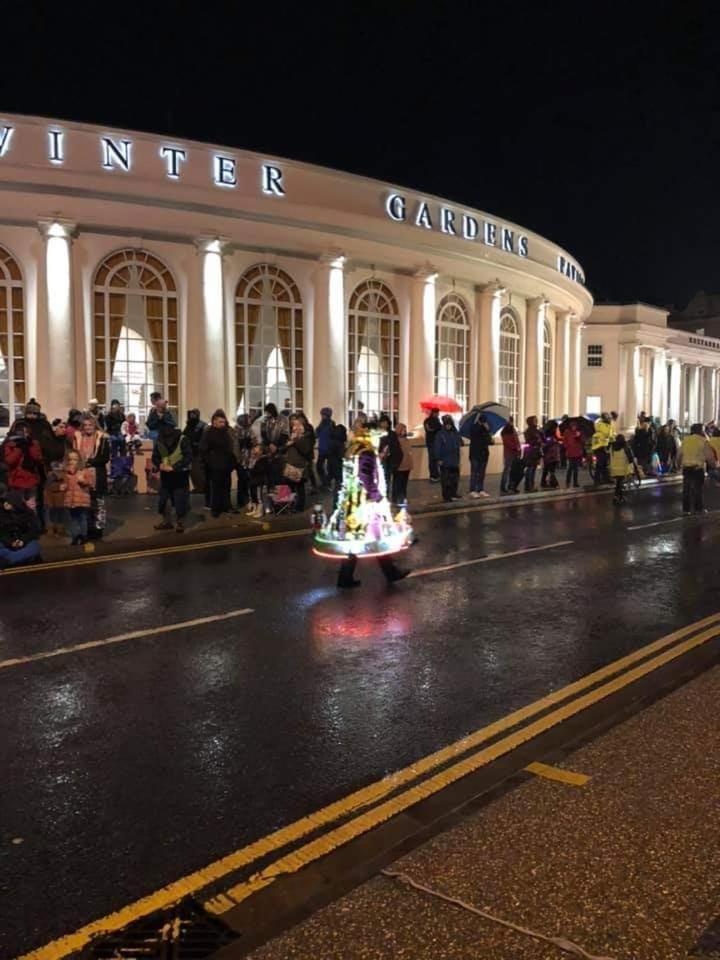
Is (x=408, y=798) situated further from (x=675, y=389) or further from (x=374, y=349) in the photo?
(x=675, y=389)

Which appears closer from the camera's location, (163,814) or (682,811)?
(682,811)

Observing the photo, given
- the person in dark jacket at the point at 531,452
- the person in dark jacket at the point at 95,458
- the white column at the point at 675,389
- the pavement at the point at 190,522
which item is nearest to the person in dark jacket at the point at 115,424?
the pavement at the point at 190,522

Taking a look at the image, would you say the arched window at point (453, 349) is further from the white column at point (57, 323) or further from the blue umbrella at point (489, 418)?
the white column at point (57, 323)

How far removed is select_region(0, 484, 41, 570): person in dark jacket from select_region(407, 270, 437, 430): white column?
47.1 ft

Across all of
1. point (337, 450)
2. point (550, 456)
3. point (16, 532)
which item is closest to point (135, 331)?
point (337, 450)

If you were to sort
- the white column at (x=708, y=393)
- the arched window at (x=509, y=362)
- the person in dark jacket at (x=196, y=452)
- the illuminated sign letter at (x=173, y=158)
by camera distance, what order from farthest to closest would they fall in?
the white column at (x=708, y=393) → the arched window at (x=509, y=362) → the illuminated sign letter at (x=173, y=158) → the person in dark jacket at (x=196, y=452)

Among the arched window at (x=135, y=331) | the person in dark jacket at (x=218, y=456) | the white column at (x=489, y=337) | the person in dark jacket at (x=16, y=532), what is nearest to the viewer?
the person in dark jacket at (x=16, y=532)

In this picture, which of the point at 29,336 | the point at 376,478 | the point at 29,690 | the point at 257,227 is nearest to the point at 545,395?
the point at 257,227

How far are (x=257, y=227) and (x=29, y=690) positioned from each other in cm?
1539


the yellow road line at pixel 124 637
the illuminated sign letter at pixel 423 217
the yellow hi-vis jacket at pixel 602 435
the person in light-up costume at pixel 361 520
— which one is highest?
the illuminated sign letter at pixel 423 217

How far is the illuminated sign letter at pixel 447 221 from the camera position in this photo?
22.2 m

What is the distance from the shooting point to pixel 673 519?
47.9 ft

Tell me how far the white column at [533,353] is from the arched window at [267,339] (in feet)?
32.0

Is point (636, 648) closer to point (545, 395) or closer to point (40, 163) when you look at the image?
point (40, 163)
